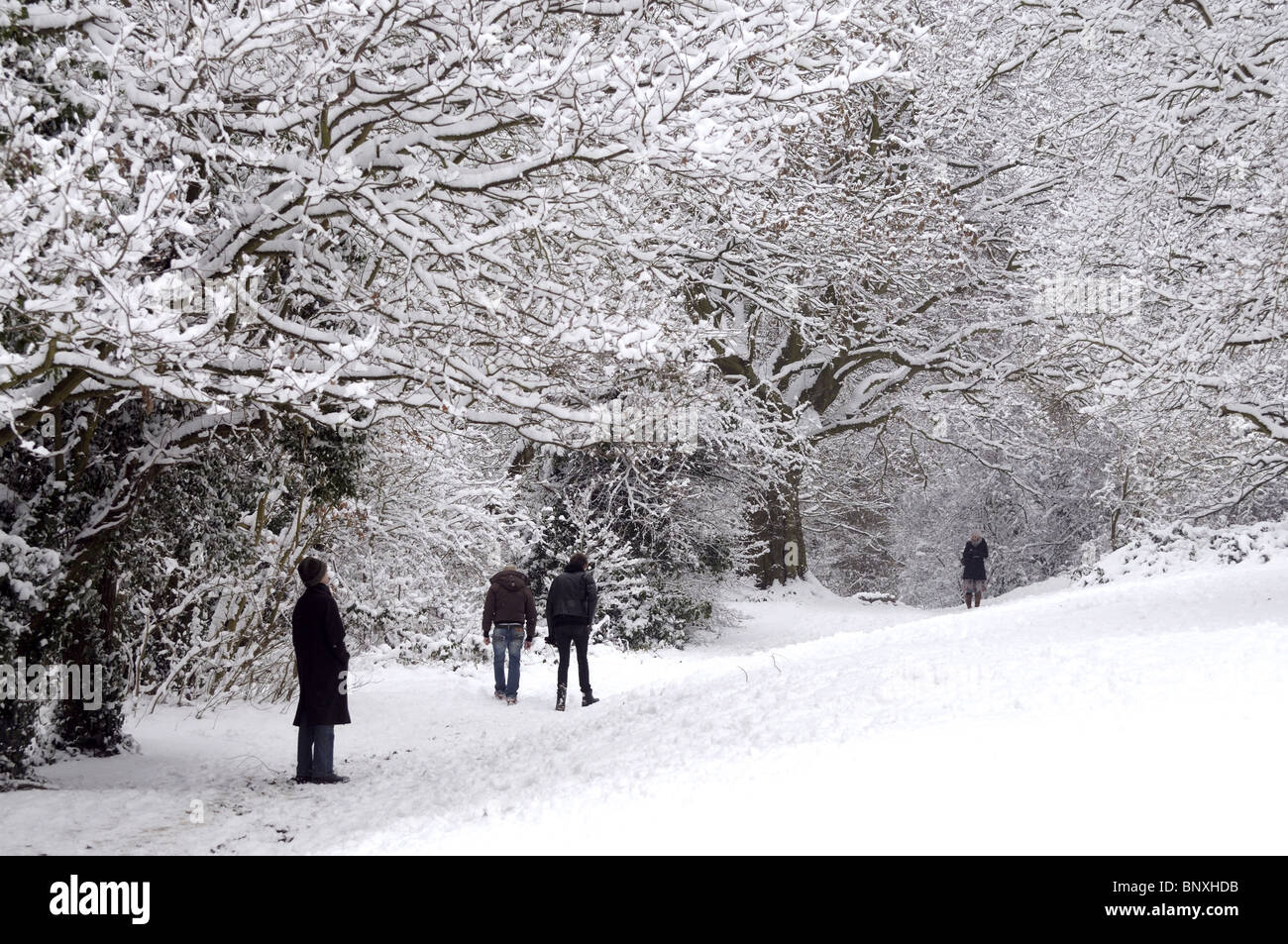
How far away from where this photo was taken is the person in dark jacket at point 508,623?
1345cm

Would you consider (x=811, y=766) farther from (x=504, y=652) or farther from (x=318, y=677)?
(x=504, y=652)

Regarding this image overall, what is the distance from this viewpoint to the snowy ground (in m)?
4.90

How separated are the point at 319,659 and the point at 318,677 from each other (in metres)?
0.13

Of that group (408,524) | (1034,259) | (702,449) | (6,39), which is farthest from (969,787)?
(702,449)

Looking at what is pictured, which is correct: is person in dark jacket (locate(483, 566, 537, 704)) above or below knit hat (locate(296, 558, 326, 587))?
below

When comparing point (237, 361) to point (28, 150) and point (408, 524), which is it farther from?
point (408, 524)

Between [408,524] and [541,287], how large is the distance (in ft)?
24.0

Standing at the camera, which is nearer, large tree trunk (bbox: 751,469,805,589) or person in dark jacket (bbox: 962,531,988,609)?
person in dark jacket (bbox: 962,531,988,609)

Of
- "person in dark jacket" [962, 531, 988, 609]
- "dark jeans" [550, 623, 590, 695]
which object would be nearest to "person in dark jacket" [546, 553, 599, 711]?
"dark jeans" [550, 623, 590, 695]

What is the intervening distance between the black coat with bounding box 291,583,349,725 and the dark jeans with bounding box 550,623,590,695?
14.5 ft
